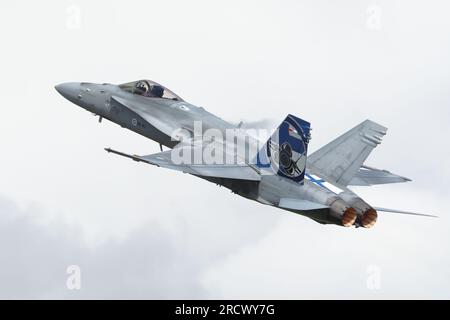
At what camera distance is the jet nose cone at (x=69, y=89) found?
4322cm

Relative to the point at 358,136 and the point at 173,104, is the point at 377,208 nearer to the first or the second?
the point at 358,136

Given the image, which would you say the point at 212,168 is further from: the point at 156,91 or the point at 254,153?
the point at 156,91

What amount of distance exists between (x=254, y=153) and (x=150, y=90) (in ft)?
20.2

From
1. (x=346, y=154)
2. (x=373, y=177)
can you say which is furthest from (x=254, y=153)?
(x=373, y=177)

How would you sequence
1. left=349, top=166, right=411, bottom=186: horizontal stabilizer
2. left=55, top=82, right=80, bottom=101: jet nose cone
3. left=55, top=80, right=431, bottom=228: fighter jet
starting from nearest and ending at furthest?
left=55, top=80, right=431, bottom=228: fighter jet
left=349, top=166, right=411, bottom=186: horizontal stabilizer
left=55, top=82, right=80, bottom=101: jet nose cone

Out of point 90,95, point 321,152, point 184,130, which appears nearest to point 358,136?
point 321,152

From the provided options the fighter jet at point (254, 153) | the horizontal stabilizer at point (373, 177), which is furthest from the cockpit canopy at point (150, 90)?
the horizontal stabilizer at point (373, 177)

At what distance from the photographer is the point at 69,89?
4341cm

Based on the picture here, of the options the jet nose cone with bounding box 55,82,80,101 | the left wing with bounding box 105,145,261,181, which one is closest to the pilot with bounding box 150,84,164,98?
the jet nose cone with bounding box 55,82,80,101

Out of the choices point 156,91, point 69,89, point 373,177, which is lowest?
point 373,177

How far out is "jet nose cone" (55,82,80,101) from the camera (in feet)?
142

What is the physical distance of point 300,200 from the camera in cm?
3522

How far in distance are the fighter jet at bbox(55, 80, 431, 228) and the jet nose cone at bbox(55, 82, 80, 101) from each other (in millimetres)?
50

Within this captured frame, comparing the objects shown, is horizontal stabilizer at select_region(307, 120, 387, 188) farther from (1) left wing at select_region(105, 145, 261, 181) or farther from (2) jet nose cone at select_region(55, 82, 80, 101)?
(2) jet nose cone at select_region(55, 82, 80, 101)
